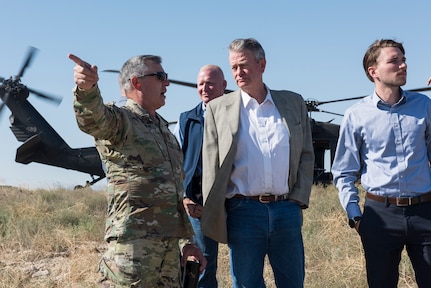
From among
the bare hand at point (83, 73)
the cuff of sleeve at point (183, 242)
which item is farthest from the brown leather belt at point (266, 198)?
the bare hand at point (83, 73)

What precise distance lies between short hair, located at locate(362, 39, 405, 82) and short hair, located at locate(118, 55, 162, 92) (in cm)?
129

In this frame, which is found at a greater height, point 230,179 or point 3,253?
point 230,179

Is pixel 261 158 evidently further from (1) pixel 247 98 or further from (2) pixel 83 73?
(2) pixel 83 73

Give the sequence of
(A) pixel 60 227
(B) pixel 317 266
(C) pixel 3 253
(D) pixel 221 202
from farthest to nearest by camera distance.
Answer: (A) pixel 60 227 → (C) pixel 3 253 → (B) pixel 317 266 → (D) pixel 221 202

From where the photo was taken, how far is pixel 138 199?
2504 mm

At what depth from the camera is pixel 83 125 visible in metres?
2.30

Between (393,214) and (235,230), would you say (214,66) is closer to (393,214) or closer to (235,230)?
(235,230)

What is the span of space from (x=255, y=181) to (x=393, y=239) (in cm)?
85

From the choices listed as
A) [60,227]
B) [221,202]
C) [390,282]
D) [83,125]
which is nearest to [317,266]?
[390,282]

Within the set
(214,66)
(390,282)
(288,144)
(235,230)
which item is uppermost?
(214,66)

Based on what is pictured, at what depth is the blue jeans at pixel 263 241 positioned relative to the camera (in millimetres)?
2883

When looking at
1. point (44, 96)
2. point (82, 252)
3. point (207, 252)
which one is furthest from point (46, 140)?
point (207, 252)

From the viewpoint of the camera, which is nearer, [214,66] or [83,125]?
[83,125]

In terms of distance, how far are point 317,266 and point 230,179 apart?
321 cm
